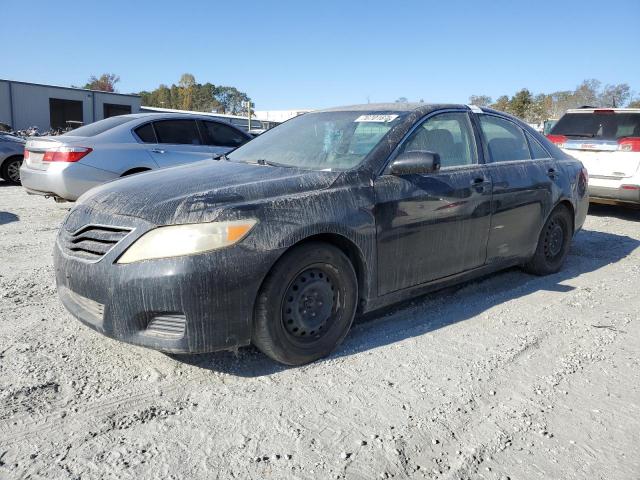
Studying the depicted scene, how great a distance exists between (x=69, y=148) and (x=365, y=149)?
4.68 meters

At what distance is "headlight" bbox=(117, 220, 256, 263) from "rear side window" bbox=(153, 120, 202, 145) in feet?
16.4

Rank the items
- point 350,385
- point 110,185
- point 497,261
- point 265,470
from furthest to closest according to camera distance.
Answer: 1. point 497,261
2. point 110,185
3. point 350,385
4. point 265,470

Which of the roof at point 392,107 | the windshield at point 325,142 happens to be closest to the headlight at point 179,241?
the windshield at point 325,142

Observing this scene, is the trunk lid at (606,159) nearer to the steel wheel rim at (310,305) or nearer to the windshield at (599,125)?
the windshield at (599,125)

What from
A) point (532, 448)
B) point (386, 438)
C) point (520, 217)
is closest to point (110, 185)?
point (386, 438)

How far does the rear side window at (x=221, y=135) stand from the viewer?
788 centimetres

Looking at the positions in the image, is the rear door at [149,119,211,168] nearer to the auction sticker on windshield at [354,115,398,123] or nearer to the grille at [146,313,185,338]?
the auction sticker on windshield at [354,115,398,123]

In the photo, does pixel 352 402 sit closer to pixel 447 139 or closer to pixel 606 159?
pixel 447 139

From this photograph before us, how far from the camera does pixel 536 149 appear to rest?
16.0 ft

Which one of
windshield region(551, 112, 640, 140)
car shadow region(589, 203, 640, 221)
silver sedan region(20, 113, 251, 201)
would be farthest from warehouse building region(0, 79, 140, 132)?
car shadow region(589, 203, 640, 221)

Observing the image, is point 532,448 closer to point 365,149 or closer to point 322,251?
point 322,251

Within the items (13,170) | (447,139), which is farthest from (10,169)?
(447,139)

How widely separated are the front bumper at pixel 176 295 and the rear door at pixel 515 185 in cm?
225

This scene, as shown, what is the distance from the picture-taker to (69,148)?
6.57 meters
